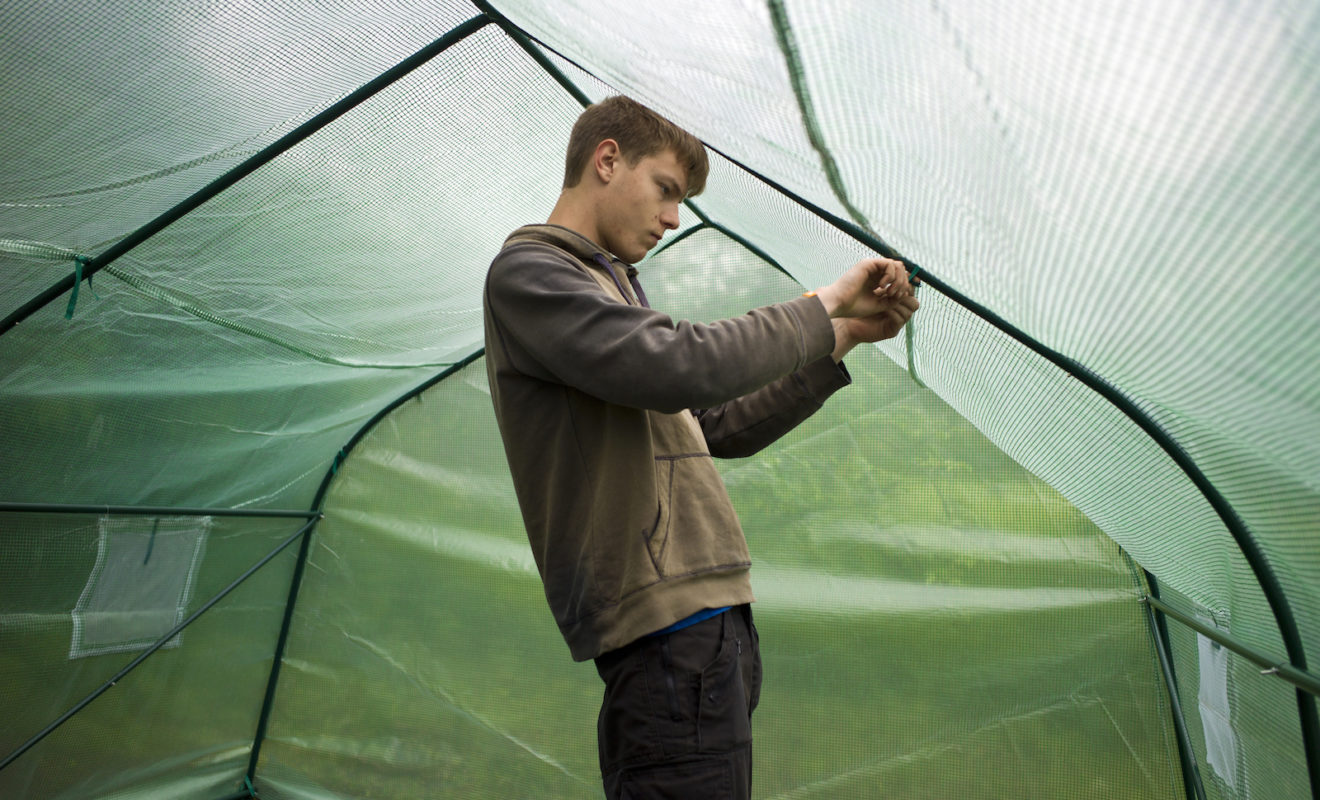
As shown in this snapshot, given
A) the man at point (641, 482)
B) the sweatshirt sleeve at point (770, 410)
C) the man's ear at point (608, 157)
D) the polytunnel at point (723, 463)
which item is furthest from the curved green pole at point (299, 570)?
the man at point (641, 482)

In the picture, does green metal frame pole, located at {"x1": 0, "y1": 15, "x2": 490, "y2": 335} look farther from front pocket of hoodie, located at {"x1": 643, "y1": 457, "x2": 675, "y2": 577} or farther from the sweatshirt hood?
front pocket of hoodie, located at {"x1": 643, "y1": 457, "x2": 675, "y2": 577}

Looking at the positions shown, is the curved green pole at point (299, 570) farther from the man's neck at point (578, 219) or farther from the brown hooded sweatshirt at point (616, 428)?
the brown hooded sweatshirt at point (616, 428)

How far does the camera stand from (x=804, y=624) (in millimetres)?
2846

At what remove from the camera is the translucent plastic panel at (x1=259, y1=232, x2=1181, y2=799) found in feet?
8.48

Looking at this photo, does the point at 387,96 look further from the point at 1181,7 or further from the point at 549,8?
the point at 1181,7

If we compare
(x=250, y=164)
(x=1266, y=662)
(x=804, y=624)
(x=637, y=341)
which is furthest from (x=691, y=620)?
(x=804, y=624)

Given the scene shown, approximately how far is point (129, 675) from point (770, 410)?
252cm

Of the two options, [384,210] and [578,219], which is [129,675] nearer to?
[384,210]

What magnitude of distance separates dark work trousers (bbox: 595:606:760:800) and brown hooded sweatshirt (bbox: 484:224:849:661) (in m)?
0.04

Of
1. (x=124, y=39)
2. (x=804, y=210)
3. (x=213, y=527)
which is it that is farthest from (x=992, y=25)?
(x=213, y=527)

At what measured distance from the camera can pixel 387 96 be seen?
75.4 inches

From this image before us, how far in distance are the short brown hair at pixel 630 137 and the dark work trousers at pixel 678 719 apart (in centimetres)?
73

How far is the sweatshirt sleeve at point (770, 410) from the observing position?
147 centimetres

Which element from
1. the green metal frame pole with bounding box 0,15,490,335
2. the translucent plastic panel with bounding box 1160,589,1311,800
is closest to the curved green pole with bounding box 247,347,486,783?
the green metal frame pole with bounding box 0,15,490,335
